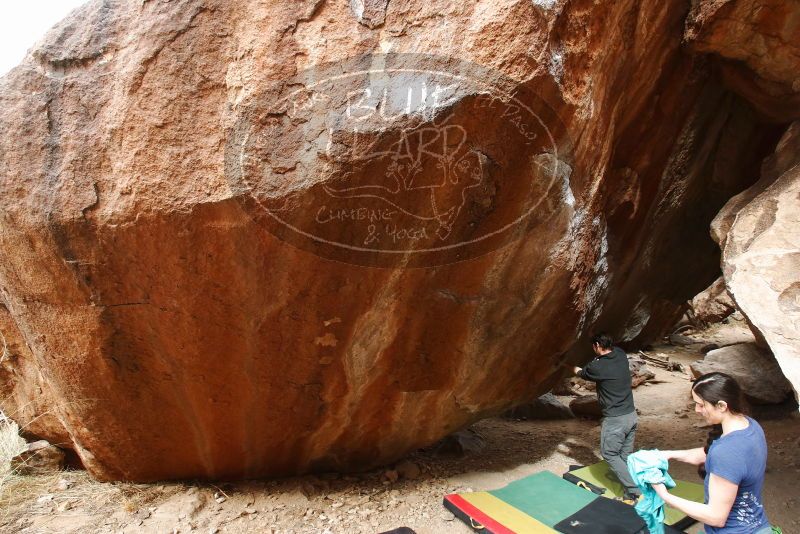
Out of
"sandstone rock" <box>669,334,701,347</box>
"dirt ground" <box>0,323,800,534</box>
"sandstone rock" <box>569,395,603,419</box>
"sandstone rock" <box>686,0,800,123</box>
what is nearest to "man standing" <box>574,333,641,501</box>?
"dirt ground" <box>0,323,800,534</box>

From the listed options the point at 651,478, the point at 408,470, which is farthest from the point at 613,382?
the point at 408,470

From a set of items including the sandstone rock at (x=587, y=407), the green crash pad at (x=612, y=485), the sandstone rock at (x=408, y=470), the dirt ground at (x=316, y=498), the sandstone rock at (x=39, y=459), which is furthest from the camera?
the sandstone rock at (x=587, y=407)

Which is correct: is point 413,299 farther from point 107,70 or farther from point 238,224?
point 107,70

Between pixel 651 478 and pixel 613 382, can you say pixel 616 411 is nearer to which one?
pixel 613 382

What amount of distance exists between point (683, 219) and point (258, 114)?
4.31 m

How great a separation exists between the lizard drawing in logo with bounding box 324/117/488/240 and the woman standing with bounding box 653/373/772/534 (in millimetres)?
1362

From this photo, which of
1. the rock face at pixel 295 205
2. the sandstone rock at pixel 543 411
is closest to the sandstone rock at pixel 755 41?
the rock face at pixel 295 205

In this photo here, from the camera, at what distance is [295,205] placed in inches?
85.2

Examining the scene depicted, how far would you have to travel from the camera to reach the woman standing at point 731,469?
1853mm

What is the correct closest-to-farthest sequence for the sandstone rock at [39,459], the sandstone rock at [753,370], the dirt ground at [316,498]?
the dirt ground at [316,498] < the sandstone rock at [39,459] < the sandstone rock at [753,370]

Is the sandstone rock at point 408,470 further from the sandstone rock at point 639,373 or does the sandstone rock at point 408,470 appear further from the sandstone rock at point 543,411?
the sandstone rock at point 639,373

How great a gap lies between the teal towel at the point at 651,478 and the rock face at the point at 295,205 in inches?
44.6

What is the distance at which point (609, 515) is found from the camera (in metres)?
3.17

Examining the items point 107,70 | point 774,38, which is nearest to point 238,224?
point 107,70
